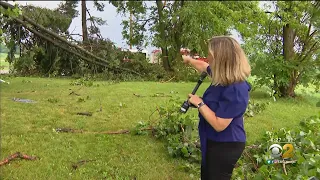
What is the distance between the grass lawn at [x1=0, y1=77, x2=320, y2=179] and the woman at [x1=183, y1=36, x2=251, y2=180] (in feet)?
4.18

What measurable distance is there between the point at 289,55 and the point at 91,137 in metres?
6.54

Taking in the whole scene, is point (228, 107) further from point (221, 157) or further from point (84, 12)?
point (84, 12)

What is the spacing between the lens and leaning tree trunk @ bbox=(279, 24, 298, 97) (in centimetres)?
942

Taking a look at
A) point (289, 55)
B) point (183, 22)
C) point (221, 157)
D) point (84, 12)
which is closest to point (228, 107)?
point (221, 157)

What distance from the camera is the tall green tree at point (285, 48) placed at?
904cm

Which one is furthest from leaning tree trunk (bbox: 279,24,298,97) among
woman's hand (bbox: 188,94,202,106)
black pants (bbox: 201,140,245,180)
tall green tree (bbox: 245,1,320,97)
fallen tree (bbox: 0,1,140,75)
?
woman's hand (bbox: 188,94,202,106)

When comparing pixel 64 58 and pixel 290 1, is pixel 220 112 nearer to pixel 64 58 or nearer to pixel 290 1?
pixel 290 1

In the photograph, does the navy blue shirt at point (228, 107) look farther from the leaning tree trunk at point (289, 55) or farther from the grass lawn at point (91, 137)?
the leaning tree trunk at point (289, 55)

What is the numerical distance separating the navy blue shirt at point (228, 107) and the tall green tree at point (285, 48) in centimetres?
677

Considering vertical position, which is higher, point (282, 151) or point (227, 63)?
point (227, 63)

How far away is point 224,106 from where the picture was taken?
2.13m

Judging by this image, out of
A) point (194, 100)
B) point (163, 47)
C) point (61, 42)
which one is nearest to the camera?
point (194, 100)

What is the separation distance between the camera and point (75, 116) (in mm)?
5816

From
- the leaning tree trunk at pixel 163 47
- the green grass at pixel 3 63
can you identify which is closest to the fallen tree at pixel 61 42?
the green grass at pixel 3 63
